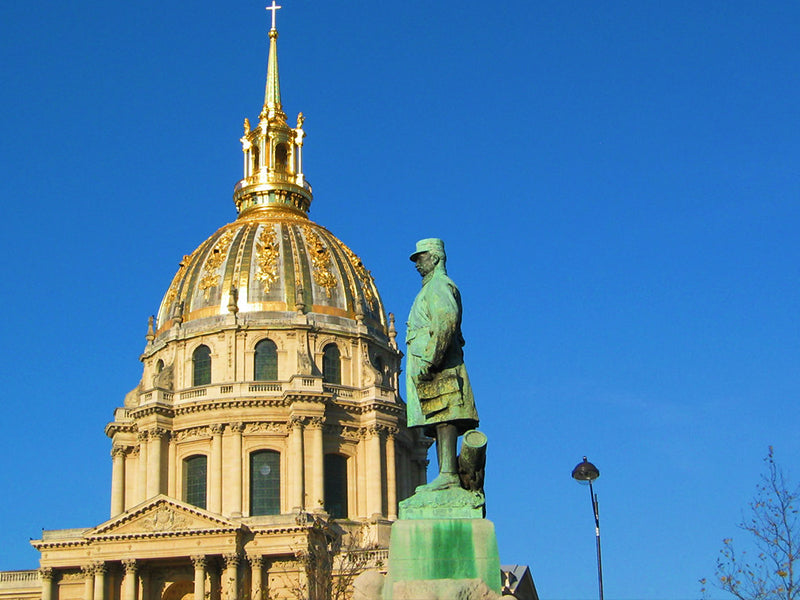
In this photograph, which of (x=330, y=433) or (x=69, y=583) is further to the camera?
(x=330, y=433)

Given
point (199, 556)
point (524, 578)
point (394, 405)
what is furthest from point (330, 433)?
point (524, 578)

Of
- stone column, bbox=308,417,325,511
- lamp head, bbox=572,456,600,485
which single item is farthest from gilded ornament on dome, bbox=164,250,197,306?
lamp head, bbox=572,456,600,485

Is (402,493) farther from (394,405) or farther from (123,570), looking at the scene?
(123,570)

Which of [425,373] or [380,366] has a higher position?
[380,366]

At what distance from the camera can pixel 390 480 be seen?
77.9m

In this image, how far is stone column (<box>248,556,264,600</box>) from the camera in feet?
214

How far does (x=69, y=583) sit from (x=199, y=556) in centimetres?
767

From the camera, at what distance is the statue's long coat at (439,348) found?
529 inches

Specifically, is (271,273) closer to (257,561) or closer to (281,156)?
(281,156)

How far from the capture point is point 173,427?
261ft

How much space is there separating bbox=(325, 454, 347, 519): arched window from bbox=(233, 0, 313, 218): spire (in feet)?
62.5

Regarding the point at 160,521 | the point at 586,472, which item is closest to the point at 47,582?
the point at 160,521

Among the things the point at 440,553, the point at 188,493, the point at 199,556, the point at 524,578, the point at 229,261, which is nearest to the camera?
the point at 440,553

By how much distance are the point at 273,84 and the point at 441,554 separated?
88.3 metres
